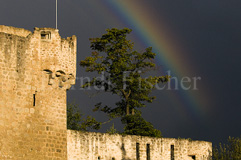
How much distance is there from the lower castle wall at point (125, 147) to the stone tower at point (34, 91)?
2.26m

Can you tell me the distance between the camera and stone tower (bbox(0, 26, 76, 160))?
29.9 meters

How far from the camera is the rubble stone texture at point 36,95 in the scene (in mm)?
29969

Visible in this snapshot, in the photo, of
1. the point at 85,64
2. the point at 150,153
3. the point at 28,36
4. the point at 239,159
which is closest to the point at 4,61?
the point at 28,36

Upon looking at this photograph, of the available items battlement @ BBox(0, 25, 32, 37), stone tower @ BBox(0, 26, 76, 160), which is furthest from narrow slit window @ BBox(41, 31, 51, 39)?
battlement @ BBox(0, 25, 32, 37)

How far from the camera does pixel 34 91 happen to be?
31203 mm

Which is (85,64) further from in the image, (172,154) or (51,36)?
(51,36)

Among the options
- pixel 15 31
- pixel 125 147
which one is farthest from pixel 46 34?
pixel 125 147

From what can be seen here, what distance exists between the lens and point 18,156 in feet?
97.9

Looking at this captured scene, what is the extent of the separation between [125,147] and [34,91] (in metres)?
8.00

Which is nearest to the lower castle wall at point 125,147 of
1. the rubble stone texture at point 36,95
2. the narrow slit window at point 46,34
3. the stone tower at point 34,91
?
the rubble stone texture at point 36,95

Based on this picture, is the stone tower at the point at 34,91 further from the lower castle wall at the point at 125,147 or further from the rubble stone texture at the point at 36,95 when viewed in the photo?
the lower castle wall at the point at 125,147

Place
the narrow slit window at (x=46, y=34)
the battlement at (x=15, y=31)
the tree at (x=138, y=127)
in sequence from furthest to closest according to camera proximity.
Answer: the tree at (x=138, y=127), the narrow slit window at (x=46, y=34), the battlement at (x=15, y=31)

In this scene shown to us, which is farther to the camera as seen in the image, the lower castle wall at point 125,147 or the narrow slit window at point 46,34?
the lower castle wall at point 125,147

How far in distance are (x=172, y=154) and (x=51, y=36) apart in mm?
12585
